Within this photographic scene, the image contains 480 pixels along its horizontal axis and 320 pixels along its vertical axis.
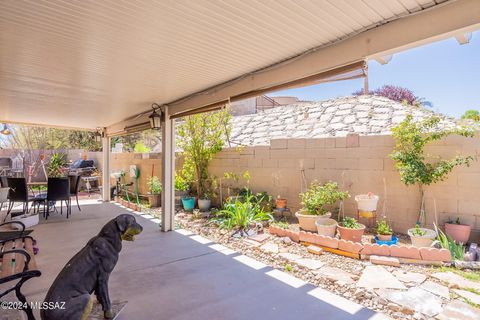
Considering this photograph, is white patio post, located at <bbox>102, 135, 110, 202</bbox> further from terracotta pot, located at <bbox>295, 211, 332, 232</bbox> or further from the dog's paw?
the dog's paw

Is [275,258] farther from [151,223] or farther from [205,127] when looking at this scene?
[205,127]

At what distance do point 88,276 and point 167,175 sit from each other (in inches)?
143

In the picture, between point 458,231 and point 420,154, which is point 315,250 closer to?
point 458,231

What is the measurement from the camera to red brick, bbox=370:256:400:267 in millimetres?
3854

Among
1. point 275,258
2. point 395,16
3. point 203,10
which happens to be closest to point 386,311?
point 275,258

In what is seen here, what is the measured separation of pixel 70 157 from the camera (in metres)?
13.8

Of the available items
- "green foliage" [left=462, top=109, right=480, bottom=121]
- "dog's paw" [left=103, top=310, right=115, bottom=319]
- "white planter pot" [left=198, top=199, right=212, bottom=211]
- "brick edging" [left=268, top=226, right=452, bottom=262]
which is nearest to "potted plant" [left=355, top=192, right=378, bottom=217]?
"brick edging" [left=268, top=226, right=452, bottom=262]

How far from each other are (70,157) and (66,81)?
1139 centimetres

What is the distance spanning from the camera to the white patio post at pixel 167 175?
5816 mm

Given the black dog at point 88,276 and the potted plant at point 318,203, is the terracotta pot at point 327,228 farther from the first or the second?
the black dog at point 88,276

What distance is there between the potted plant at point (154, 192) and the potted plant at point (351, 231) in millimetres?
5722

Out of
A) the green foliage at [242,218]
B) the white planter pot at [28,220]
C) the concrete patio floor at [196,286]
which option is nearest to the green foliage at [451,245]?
A: the concrete patio floor at [196,286]

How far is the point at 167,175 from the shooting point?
232 inches

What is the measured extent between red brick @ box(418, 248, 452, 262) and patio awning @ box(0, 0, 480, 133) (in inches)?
119
